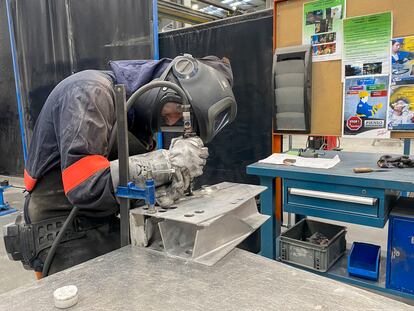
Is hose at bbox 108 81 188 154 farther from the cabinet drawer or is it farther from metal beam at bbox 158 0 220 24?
metal beam at bbox 158 0 220 24

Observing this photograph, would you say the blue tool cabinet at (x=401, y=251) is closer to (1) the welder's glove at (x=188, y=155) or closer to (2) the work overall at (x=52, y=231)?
(1) the welder's glove at (x=188, y=155)

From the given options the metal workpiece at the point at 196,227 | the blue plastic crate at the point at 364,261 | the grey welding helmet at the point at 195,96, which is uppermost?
the grey welding helmet at the point at 195,96

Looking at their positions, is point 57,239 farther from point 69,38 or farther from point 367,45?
point 69,38

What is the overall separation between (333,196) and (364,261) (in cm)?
56

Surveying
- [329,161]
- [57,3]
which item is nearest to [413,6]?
[329,161]

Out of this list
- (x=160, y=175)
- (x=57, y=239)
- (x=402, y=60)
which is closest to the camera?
(x=160, y=175)

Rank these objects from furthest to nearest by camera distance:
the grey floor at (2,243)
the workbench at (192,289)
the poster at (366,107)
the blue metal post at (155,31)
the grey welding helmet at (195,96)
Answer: the blue metal post at (155,31)
the grey floor at (2,243)
the poster at (366,107)
the grey welding helmet at (195,96)
the workbench at (192,289)

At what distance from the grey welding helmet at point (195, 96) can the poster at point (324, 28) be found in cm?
110

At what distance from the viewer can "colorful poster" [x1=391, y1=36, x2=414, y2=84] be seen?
1703 millimetres

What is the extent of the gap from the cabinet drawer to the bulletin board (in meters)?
0.51

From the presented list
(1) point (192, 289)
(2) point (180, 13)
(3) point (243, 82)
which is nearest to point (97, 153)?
(1) point (192, 289)

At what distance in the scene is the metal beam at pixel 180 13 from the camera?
9.82 ft

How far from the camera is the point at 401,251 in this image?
60.0 inches

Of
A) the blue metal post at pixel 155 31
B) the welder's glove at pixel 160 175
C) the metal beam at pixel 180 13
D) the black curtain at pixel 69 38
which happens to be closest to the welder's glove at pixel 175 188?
the welder's glove at pixel 160 175
